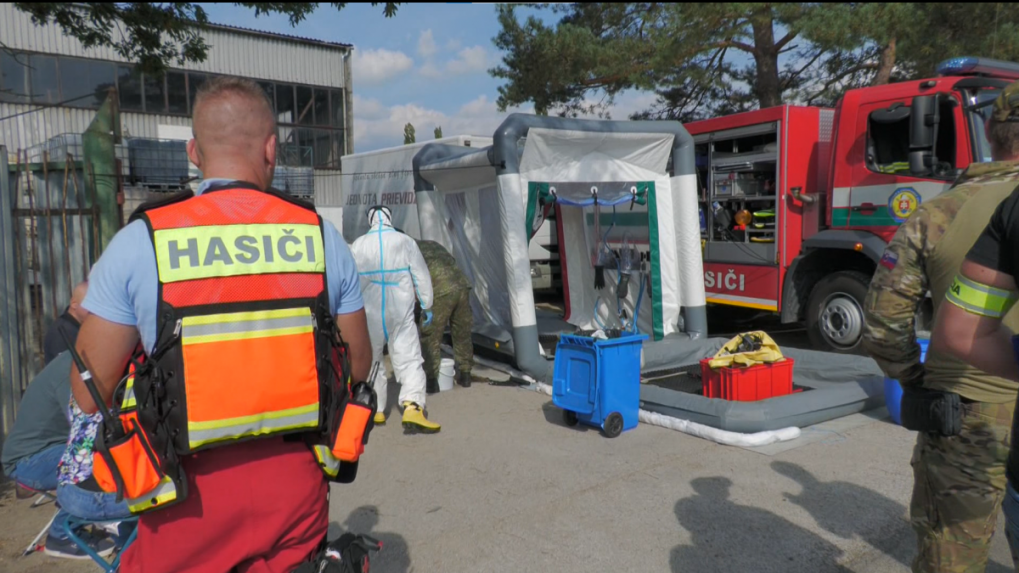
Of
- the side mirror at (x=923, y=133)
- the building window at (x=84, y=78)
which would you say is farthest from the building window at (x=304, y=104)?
the side mirror at (x=923, y=133)

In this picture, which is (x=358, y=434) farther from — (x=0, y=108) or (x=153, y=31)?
(x=0, y=108)

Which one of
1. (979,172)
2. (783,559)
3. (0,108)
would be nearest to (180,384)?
(979,172)

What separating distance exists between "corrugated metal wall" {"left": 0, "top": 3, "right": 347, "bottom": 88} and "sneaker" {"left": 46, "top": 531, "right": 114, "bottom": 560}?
19.3 metres

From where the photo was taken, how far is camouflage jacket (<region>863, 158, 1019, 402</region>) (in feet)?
7.22

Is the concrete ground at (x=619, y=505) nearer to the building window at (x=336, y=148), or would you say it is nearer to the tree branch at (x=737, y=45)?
the tree branch at (x=737, y=45)

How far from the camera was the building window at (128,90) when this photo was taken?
2095cm

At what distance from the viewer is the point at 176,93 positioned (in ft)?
73.4

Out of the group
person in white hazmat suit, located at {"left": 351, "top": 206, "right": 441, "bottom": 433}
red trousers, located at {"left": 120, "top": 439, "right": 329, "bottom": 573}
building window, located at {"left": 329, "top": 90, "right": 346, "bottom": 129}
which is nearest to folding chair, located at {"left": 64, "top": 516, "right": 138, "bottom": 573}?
red trousers, located at {"left": 120, "top": 439, "right": 329, "bottom": 573}

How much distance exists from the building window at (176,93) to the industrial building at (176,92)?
1.2 inches

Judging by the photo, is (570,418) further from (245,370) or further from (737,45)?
(737,45)

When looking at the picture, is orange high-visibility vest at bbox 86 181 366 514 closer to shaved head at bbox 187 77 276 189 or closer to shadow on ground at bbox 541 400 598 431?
shaved head at bbox 187 77 276 189

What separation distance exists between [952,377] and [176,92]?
24.0 meters

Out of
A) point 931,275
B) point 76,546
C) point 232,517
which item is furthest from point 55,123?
point 931,275

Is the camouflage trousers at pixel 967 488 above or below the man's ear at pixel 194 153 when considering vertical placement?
below
